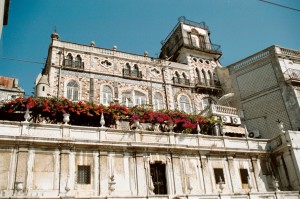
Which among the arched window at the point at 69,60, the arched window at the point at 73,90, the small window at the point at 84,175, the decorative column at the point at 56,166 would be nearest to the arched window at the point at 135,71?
the arched window at the point at 73,90

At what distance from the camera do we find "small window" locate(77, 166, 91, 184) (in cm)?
1612

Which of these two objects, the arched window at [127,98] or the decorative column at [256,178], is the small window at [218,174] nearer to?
the decorative column at [256,178]

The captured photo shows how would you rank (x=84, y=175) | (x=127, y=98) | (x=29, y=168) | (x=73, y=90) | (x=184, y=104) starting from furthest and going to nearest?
(x=184, y=104), (x=127, y=98), (x=73, y=90), (x=84, y=175), (x=29, y=168)

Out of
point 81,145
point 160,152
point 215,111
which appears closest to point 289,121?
point 215,111

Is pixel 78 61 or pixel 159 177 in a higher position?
pixel 78 61

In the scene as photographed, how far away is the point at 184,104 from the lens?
1184 inches

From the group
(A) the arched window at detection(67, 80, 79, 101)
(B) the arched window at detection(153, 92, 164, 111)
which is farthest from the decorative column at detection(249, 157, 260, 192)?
(A) the arched window at detection(67, 80, 79, 101)

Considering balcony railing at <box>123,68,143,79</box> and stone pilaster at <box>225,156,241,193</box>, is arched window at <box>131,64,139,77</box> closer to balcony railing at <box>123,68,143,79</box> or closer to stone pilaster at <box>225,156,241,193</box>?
balcony railing at <box>123,68,143,79</box>

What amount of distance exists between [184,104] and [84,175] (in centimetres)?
1588

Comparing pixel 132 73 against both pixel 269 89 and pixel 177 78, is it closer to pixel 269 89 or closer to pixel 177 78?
pixel 177 78

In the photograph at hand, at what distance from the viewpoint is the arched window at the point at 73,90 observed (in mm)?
25078

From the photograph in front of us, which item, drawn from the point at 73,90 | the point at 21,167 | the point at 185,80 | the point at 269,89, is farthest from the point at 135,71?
the point at 21,167

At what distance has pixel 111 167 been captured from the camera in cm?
1694

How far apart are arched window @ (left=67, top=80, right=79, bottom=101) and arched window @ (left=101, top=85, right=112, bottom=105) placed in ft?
7.50
